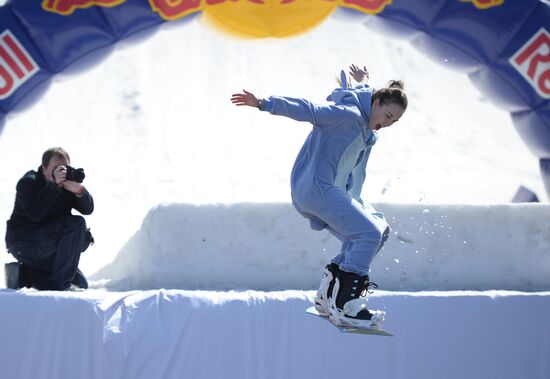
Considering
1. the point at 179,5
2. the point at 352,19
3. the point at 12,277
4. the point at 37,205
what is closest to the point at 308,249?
the point at 37,205

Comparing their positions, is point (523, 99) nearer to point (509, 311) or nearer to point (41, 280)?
point (509, 311)

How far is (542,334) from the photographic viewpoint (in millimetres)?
4840

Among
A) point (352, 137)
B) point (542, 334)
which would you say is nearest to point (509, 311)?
point (542, 334)

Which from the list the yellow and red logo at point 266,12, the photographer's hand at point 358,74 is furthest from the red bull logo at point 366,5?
the photographer's hand at point 358,74

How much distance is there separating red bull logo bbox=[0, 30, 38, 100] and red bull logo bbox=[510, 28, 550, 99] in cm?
340

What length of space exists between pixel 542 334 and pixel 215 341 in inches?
72.5

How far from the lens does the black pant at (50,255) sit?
4.73 metres

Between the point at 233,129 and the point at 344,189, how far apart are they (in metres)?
5.40

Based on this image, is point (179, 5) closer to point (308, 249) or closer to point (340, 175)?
point (308, 249)

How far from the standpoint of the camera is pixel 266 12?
6.26m

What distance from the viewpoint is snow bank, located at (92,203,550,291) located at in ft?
17.3

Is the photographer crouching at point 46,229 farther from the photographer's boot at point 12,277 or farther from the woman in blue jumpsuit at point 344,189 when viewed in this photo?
the woman in blue jumpsuit at point 344,189

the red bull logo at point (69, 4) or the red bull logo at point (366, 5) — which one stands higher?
the red bull logo at point (366, 5)

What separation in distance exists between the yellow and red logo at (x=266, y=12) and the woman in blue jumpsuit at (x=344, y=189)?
236 cm
